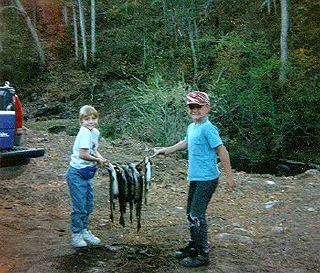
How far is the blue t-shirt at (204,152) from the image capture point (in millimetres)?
5605

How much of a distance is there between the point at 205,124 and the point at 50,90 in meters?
29.1

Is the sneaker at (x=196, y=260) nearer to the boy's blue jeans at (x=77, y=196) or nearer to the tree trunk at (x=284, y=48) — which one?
the boy's blue jeans at (x=77, y=196)

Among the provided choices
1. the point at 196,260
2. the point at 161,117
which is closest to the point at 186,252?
the point at 196,260

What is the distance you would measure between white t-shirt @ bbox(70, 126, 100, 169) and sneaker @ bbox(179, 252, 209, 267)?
4.41ft

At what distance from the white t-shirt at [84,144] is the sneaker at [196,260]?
4.41ft

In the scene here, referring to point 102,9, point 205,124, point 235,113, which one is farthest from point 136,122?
point 102,9

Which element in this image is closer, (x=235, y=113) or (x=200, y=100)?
(x=200, y=100)

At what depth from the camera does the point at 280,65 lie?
2369 centimetres

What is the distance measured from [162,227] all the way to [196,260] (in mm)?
1566

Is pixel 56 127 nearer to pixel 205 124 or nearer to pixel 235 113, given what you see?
pixel 235 113

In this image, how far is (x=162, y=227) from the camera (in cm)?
713

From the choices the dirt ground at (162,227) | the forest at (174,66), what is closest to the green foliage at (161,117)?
the forest at (174,66)

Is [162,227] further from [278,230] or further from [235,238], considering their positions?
[278,230]

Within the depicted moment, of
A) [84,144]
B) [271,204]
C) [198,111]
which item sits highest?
[198,111]
